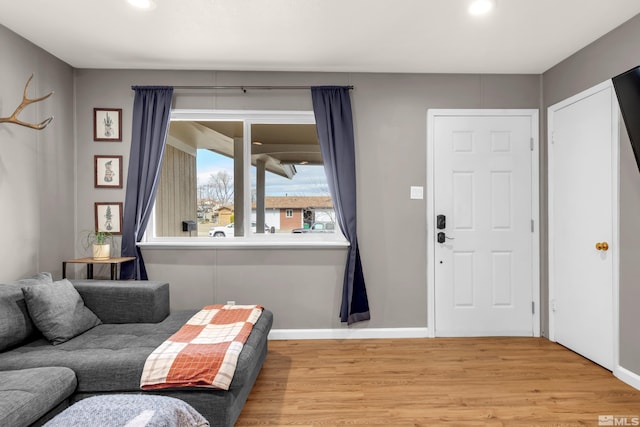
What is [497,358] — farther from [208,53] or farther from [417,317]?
[208,53]

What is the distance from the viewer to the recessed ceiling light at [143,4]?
2.35 m

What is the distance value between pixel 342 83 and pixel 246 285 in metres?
2.17

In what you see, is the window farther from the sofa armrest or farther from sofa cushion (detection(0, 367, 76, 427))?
sofa cushion (detection(0, 367, 76, 427))

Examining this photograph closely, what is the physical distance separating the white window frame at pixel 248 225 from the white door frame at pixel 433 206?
865 mm

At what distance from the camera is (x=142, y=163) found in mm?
3395

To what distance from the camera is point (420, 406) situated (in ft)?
7.57

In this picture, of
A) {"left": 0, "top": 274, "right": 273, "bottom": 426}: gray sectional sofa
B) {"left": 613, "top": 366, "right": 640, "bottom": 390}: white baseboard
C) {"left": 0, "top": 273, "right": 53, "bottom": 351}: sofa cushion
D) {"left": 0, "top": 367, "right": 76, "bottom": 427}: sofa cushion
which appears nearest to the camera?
{"left": 0, "top": 367, "right": 76, "bottom": 427}: sofa cushion

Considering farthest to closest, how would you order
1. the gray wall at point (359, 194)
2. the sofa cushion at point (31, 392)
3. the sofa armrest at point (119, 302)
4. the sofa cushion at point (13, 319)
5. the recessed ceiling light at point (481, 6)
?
the gray wall at point (359, 194) → the sofa armrest at point (119, 302) → the recessed ceiling light at point (481, 6) → the sofa cushion at point (13, 319) → the sofa cushion at point (31, 392)

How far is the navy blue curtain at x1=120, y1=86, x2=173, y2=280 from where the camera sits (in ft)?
11.0

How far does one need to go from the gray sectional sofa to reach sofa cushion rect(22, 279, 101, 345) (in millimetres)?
14

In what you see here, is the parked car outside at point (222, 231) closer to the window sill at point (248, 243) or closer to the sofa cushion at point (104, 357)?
the window sill at point (248, 243)

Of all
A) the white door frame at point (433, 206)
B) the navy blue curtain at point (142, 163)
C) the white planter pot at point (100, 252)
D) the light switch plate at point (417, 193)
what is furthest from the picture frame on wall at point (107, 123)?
the white door frame at point (433, 206)

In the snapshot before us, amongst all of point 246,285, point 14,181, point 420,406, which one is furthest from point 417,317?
point 14,181

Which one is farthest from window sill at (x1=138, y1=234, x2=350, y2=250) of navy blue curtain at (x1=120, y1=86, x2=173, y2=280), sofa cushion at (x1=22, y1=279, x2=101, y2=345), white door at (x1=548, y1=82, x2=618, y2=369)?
white door at (x1=548, y1=82, x2=618, y2=369)
